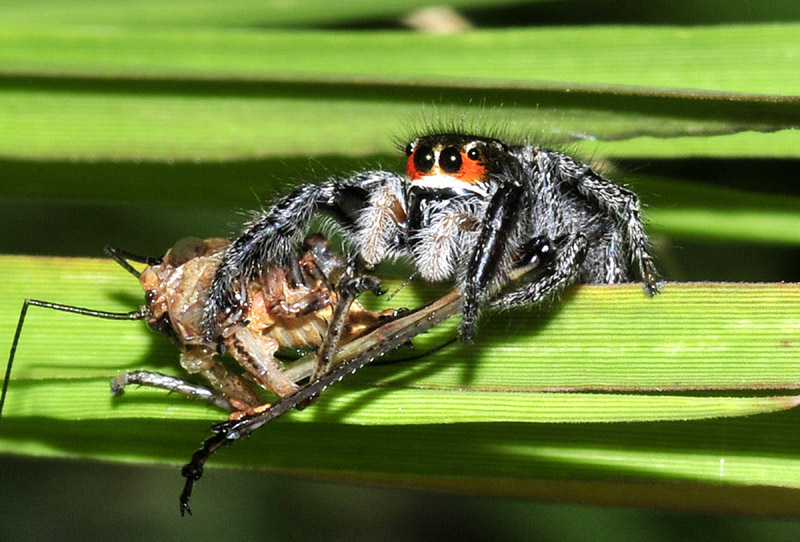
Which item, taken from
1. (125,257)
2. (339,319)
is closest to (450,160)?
(339,319)

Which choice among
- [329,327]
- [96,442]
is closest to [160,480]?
[96,442]

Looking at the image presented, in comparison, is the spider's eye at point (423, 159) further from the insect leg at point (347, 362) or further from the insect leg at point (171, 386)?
the insect leg at point (171, 386)

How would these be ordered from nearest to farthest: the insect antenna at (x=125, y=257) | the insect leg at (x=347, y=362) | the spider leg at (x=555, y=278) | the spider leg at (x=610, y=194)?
the insect leg at (x=347, y=362) → the spider leg at (x=555, y=278) → the insect antenna at (x=125, y=257) → the spider leg at (x=610, y=194)

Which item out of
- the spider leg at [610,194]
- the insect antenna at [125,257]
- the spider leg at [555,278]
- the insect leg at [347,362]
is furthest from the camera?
the spider leg at [610,194]

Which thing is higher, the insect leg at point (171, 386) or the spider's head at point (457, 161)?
the spider's head at point (457, 161)

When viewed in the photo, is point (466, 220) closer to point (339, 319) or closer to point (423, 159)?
point (423, 159)

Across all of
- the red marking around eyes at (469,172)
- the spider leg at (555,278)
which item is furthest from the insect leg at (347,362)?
the red marking around eyes at (469,172)

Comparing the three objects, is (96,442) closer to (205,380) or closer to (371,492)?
(205,380)

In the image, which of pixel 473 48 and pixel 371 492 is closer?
pixel 473 48
